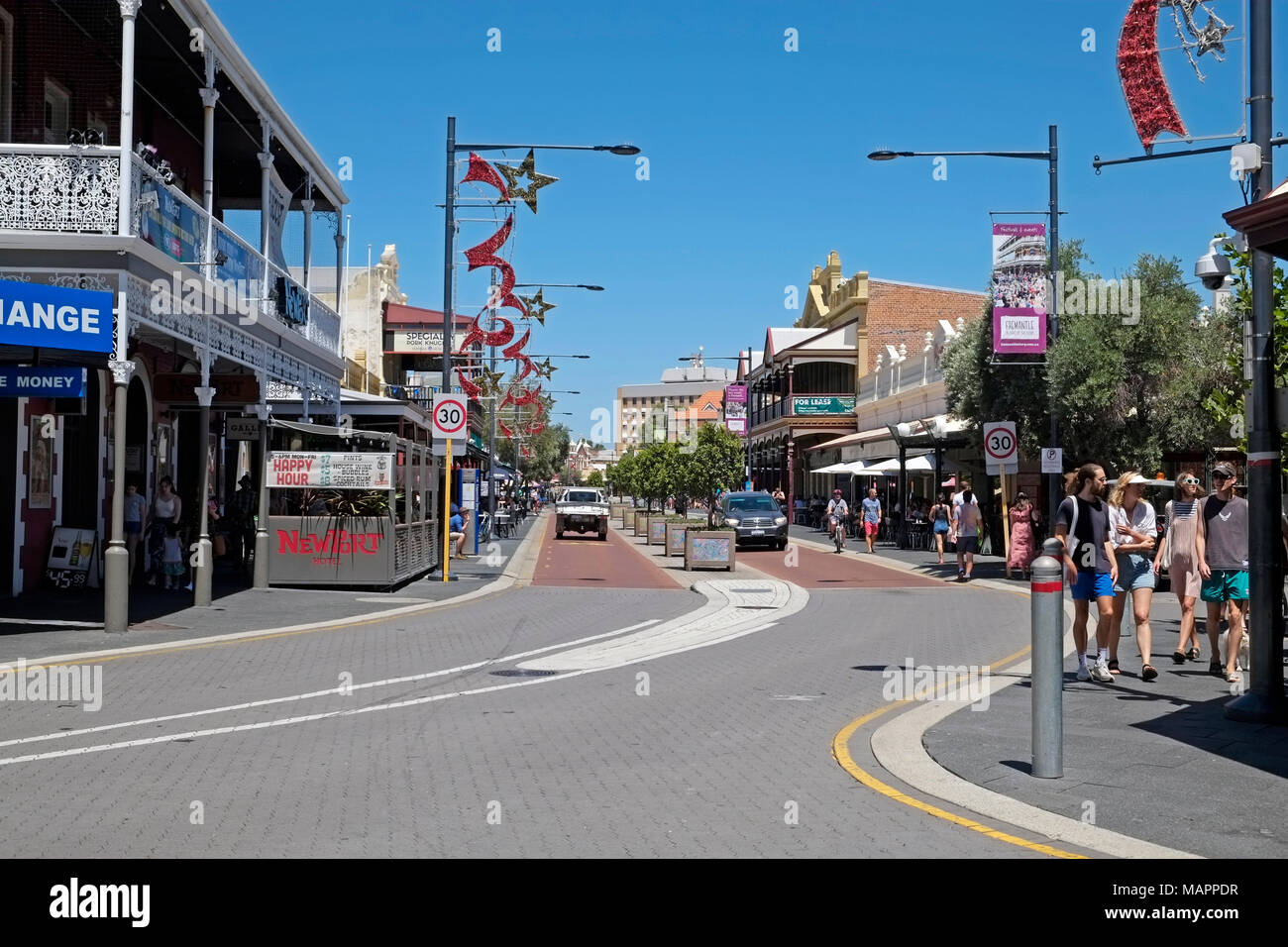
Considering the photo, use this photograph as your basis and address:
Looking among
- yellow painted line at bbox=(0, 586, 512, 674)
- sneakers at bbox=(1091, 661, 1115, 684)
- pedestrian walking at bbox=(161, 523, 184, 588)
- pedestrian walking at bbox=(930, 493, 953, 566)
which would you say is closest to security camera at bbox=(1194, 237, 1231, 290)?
sneakers at bbox=(1091, 661, 1115, 684)

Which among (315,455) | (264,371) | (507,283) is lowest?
(315,455)

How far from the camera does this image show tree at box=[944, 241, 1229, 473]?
1009 inches

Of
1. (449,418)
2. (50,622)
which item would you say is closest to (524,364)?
(449,418)

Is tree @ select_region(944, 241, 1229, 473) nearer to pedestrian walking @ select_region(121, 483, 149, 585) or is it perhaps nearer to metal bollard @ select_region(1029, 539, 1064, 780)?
pedestrian walking @ select_region(121, 483, 149, 585)

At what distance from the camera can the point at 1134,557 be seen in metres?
11.8

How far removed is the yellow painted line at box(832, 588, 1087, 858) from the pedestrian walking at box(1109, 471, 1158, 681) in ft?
8.05

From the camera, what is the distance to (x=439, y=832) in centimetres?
622

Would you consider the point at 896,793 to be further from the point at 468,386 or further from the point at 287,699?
the point at 468,386

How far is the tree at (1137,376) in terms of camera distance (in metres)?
25.6

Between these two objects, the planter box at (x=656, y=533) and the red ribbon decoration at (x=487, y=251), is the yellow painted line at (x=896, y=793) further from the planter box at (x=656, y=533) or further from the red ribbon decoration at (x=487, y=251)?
the planter box at (x=656, y=533)

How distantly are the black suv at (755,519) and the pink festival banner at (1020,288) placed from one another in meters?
14.3

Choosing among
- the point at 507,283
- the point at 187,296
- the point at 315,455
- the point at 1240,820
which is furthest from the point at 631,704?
the point at 507,283
